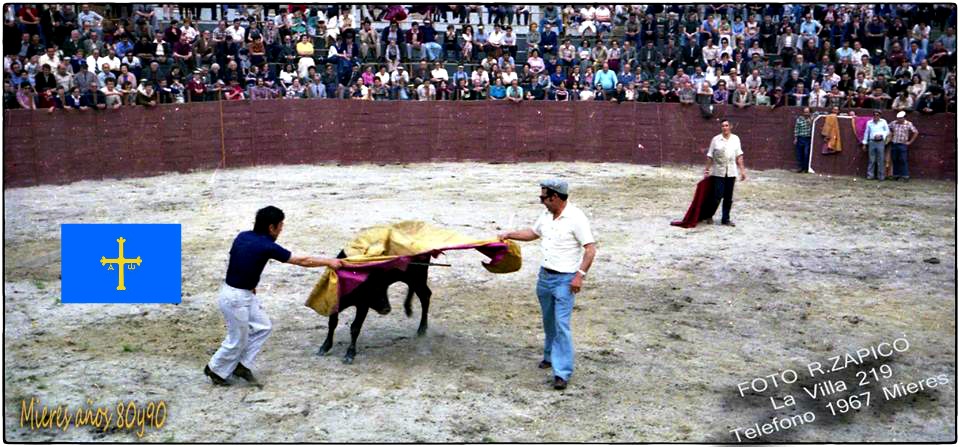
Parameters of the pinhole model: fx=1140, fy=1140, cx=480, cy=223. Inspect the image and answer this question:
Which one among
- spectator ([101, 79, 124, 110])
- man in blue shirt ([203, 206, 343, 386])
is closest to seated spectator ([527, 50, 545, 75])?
spectator ([101, 79, 124, 110])

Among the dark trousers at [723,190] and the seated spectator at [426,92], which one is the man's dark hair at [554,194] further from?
the seated spectator at [426,92]

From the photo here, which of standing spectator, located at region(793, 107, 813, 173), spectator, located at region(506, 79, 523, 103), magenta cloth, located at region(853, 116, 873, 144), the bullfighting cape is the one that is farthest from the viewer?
spectator, located at region(506, 79, 523, 103)

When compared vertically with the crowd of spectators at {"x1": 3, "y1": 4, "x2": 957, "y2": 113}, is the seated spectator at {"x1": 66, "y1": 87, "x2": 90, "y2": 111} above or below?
below

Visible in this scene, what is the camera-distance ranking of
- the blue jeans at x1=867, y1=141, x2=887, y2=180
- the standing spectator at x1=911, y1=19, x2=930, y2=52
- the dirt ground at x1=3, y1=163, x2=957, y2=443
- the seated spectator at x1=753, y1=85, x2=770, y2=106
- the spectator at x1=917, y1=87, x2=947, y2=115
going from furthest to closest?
the standing spectator at x1=911, y1=19, x2=930, y2=52, the seated spectator at x1=753, y1=85, x2=770, y2=106, the spectator at x1=917, y1=87, x2=947, y2=115, the blue jeans at x1=867, y1=141, x2=887, y2=180, the dirt ground at x1=3, y1=163, x2=957, y2=443

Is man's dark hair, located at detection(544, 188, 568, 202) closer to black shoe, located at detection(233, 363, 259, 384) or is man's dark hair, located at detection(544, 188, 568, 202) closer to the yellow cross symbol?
black shoe, located at detection(233, 363, 259, 384)

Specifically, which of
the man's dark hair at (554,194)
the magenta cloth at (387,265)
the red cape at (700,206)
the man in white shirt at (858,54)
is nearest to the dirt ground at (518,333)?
the red cape at (700,206)

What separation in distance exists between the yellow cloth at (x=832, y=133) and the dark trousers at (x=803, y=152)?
371 mm

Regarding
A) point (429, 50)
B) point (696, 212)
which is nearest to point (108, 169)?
point (429, 50)

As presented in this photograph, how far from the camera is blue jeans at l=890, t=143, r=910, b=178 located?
20.4 metres

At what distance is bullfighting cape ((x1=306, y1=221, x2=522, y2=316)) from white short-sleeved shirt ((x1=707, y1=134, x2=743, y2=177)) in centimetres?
622

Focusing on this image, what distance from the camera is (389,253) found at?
8.65m

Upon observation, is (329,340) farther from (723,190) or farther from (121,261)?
(723,190)

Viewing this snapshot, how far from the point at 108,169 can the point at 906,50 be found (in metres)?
15.5

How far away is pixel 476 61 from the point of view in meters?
24.0
